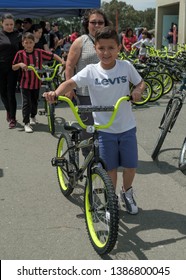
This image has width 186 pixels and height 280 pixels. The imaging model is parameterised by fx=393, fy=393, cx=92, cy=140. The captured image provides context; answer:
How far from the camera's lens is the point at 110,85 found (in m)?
3.28

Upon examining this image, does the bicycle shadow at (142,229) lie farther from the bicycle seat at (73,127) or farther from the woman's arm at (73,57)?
the woman's arm at (73,57)

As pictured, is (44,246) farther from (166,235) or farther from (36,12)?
(36,12)

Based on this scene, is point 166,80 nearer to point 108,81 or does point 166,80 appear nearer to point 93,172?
point 108,81

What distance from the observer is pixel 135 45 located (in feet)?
48.8

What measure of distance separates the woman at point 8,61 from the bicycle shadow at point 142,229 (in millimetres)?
4088

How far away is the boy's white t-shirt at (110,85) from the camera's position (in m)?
3.27

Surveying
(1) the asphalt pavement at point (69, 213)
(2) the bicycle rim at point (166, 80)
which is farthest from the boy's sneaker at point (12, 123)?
(2) the bicycle rim at point (166, 80)

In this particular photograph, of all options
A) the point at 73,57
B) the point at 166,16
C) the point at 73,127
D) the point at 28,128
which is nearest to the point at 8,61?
the point at 28,128

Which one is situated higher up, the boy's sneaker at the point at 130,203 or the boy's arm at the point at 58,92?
the boy's arm at the point at 58,92

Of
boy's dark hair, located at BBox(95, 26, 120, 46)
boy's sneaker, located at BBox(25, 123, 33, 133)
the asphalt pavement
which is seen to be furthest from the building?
boy's dark hair, located at BBox(95, 26, 120, 46)

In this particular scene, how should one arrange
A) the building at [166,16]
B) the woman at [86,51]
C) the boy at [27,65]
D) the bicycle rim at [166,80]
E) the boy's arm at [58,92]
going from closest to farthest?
the boy's arm at [58,92] → the woman at [86,51] → the boy at [27,65] → the bicycle rim at [166,80] → the building at [166,16]

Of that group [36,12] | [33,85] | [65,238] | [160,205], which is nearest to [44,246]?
[65,238]

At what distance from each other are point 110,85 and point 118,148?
571 mm
